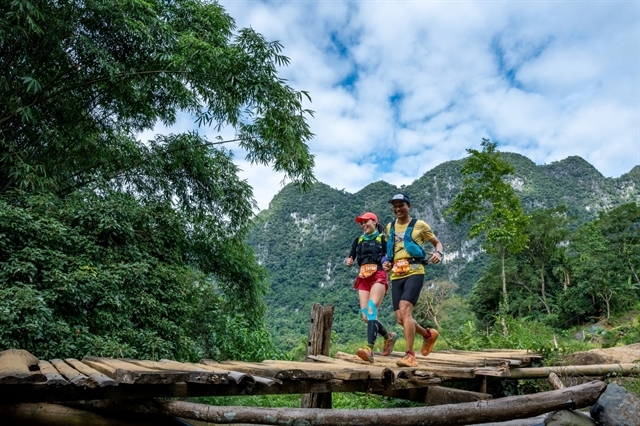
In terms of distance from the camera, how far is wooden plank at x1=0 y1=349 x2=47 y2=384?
6.22 feet

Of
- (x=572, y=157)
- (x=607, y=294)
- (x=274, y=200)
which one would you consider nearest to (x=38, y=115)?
(x=607, y=294)

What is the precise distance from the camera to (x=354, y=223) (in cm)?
4666

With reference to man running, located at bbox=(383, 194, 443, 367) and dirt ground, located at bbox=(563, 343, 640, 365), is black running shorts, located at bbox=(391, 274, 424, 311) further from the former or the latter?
dirt ground, located at bbox=(563, 343, 640, 365)

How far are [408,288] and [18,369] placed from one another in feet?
9.22

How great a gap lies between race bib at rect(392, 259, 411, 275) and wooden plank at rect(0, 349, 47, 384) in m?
2.71

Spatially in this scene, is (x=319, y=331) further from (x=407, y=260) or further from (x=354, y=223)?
(x=354, y=223)

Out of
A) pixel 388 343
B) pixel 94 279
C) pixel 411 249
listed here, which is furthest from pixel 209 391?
pixel 94 279

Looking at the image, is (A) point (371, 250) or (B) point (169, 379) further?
(A) point (371, 250)

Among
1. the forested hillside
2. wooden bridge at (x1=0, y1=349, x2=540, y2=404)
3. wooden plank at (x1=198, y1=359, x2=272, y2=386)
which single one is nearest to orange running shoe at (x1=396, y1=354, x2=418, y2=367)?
wooden bridge at (x1=0, y1=349, x2=540, y2=404)

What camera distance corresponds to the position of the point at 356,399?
26.0ft

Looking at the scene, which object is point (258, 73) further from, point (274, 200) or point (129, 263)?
point (274, 200)

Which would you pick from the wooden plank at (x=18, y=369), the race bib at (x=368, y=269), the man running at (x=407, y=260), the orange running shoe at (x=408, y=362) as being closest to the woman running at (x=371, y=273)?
the race bib at (x=368, y=269)

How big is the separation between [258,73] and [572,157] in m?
54.3

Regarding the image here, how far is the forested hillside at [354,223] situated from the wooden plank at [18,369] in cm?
2899
